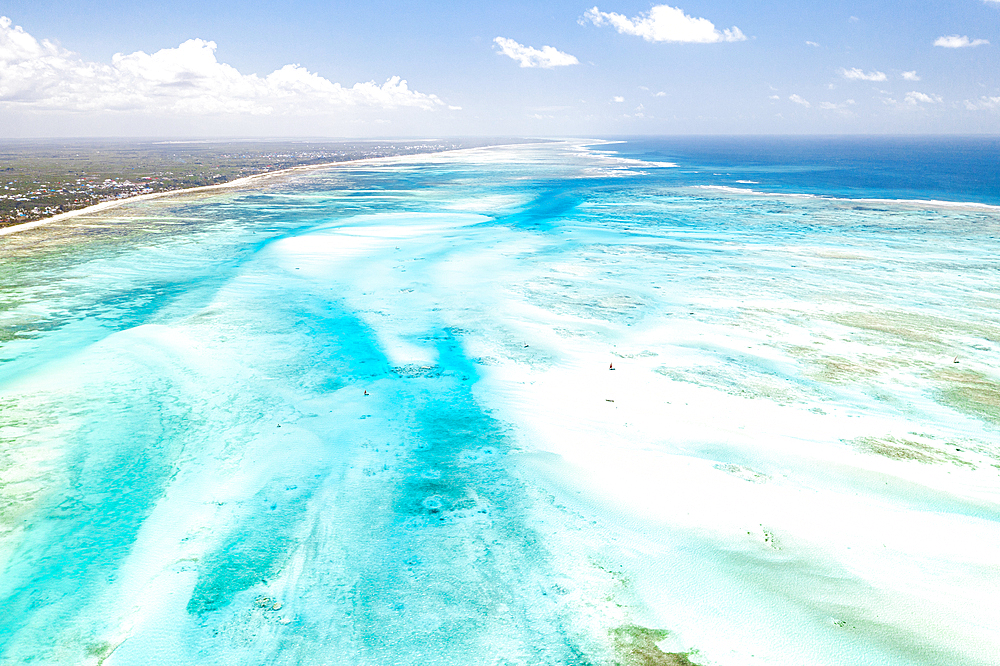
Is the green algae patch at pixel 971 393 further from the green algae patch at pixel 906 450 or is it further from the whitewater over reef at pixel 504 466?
the green algae patch at pixel 906 450

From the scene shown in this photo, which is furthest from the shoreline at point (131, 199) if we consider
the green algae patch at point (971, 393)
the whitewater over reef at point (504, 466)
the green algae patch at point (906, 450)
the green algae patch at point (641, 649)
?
the green algae patch at point (971, 393)

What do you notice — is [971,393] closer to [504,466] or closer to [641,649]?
[504,466]

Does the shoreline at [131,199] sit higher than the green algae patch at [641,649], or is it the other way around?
the shoreline at [131,199]

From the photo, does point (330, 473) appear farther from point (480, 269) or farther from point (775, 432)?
point (480, 269)

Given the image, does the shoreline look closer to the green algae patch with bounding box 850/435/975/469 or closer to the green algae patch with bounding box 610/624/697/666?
the green algae patch with bounding box 610/624/697/666

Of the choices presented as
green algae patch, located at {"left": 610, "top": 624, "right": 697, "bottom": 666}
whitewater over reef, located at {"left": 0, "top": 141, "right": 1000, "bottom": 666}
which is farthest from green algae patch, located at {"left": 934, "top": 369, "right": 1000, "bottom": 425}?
green algae patch, located at {"left": 610, "top": 624, "right": 697, "bottom": 666}
